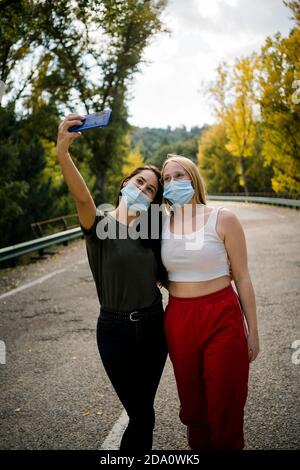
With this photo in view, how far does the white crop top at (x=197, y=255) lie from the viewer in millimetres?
2529

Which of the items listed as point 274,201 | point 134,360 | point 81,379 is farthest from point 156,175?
point 274,201

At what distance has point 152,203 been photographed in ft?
9.42

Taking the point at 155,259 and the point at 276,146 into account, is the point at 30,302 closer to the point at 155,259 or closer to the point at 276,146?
the point at 155,259

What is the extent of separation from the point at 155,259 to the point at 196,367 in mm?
715

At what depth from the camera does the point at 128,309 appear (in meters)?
2.55

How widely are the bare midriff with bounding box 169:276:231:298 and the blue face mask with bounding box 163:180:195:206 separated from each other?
1.76 feet

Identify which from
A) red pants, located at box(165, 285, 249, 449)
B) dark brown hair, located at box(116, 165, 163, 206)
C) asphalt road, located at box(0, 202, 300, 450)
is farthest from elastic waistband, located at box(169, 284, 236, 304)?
asphalt road, located at box(0, 202, 300, 450)

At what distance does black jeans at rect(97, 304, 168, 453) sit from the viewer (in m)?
2.55

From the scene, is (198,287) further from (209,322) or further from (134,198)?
(134,198)

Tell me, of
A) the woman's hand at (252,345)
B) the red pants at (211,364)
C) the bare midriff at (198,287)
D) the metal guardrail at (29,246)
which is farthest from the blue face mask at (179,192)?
the metal guardrail at (29,246)

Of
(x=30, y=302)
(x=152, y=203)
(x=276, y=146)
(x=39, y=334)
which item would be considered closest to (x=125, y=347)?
(x=152, y=203)

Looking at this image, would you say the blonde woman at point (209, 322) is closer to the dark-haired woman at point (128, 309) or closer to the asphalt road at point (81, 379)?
the dark-haired woman at point (128, 309)

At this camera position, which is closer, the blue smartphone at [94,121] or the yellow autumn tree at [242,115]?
the blue smartphone at [94,121]

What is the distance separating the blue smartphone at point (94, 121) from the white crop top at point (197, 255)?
86 cm
